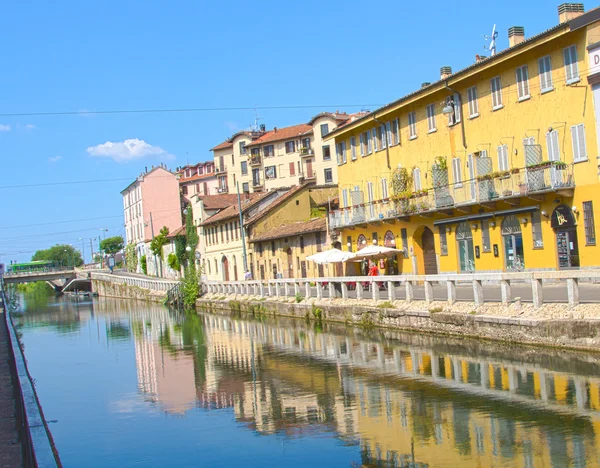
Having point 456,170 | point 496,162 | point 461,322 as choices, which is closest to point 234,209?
point 456,170

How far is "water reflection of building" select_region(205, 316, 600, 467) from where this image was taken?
11.1 meters

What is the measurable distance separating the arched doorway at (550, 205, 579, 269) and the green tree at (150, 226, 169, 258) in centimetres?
6350

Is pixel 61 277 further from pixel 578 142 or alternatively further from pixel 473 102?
pixel 578 142

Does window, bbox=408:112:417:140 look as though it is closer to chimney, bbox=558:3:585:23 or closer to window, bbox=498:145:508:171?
window, bbox=498:145:508:171

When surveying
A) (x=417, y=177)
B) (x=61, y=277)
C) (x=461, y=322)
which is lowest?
(x=461, y=322)

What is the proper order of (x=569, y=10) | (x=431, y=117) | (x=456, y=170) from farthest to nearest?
(x=431, y=117) < (x=456, y=170) < (x=569, y=10)

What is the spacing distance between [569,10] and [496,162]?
269 inches

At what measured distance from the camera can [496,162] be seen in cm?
3394

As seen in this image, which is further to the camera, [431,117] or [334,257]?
[334,257]

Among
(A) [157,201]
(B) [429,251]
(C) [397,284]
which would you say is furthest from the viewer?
(A) [157,201]

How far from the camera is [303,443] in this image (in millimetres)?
12500

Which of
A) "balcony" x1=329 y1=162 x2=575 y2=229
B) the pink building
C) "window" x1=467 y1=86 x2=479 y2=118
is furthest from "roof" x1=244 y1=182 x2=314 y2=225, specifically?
the pink building

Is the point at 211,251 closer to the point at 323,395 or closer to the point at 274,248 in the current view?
the point at 274,248

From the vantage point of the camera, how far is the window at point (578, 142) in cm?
2859
